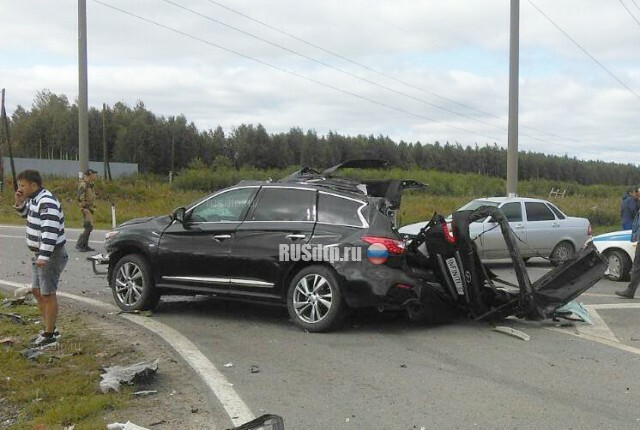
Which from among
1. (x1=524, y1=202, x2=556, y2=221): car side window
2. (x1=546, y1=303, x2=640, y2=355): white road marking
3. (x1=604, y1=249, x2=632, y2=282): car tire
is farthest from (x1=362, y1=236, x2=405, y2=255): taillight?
(x1=524, y1=202, x2=556, y2=221): car side window

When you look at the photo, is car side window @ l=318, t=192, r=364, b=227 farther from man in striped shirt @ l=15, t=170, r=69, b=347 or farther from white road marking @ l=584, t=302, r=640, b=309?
white road marking @ l=584, t=302, r=640, b=309

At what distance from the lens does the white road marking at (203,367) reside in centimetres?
461

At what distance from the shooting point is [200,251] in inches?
302

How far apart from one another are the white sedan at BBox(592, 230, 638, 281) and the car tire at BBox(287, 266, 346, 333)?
6.58 metres

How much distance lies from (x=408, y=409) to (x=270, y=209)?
3.48 metres

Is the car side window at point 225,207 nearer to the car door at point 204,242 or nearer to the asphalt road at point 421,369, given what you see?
the car door at point 204,242

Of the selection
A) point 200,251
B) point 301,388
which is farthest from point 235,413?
point 200,251

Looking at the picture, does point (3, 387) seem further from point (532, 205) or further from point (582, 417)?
point (532, 205)

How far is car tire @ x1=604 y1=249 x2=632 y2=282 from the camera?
37.8ft

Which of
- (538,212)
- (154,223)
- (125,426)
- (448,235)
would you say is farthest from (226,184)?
(125,426)

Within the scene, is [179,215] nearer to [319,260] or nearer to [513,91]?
[319,260]

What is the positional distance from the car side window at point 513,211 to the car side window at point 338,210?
7.38 m

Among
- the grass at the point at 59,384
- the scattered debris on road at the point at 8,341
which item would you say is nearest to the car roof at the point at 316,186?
the grass at the point at 59,384

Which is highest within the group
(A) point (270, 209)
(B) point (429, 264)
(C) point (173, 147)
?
(C) point (173, 147)
